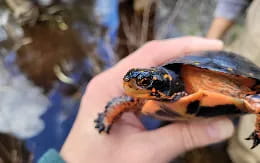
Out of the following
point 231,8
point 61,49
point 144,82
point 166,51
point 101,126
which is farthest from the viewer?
point 61,49

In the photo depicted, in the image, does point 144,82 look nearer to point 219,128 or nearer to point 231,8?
point 219,128

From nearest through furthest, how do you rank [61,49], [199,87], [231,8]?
[199,87], [231,8], [61,49]

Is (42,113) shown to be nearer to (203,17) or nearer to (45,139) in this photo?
(45,139)

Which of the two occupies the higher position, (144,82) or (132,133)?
(144,82)

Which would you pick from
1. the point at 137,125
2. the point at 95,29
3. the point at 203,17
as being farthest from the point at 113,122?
the point at 203,17

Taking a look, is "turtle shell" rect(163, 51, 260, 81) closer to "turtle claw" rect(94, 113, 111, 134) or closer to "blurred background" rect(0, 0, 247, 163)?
"turtle claw" rect(94, 113, 111, 134)

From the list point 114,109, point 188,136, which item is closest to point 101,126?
point 114,109

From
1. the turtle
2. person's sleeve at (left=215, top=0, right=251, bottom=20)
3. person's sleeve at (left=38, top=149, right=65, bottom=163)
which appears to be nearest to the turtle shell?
the turtle

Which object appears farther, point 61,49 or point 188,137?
point 61,49
